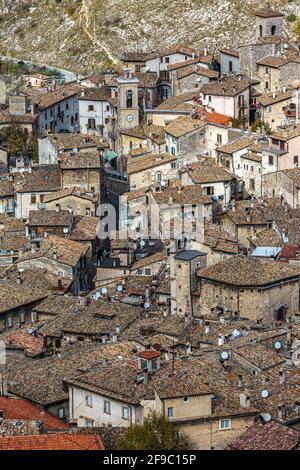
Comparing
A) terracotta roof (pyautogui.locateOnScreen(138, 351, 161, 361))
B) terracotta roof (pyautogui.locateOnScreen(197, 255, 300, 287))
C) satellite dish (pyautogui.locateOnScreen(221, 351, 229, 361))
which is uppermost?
terracotta roof (pyautogui.locateOnScreen(138, 351, 161, 361))

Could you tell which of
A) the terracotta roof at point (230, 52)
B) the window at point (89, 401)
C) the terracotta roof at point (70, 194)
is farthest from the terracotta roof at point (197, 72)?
the window at point (89, 401)

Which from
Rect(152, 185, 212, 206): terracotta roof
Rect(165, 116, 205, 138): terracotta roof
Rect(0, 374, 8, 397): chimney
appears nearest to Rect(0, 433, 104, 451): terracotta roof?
Rect(0, 374, 8, 397): chimney

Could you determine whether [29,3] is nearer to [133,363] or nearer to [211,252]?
[211,252]

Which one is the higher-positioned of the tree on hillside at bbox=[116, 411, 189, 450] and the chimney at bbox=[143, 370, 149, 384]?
the tree on hillside at bbox=[116, 411, 189, 450]

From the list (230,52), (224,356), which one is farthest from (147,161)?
(224,356)

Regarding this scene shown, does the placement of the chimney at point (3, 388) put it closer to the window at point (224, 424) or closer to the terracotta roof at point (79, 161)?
the window at point (224, 424)

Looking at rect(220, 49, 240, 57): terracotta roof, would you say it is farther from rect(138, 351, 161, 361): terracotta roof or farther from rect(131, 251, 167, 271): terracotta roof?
rect(138, 351, 161, 361): terracotta roof
